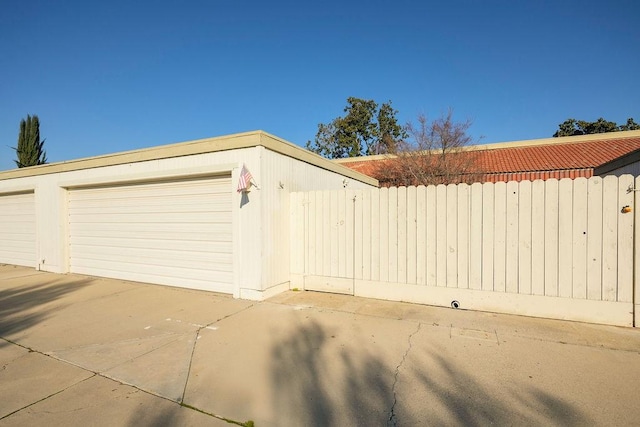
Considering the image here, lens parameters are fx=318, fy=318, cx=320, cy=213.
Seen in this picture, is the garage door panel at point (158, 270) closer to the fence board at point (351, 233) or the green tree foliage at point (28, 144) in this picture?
the fence board at point (351, 233)

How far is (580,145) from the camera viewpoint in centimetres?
1922

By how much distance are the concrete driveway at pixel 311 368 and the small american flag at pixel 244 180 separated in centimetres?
218

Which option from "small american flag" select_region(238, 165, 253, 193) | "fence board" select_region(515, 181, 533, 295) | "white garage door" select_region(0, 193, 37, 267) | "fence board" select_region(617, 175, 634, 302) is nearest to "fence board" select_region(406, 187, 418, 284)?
"fence board" select_region(515, 181, 533, 295)

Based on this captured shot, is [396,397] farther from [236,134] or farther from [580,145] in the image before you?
[580,145]

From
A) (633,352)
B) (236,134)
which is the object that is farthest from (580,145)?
(236,134)

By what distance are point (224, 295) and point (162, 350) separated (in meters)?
2.58

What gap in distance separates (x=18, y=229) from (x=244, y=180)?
1015 cm

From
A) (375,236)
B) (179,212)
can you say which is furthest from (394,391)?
(179,212)

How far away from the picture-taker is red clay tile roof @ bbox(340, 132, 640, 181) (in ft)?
55.3

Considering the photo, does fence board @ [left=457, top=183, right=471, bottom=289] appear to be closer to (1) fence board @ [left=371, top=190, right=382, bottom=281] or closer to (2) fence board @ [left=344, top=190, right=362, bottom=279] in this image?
(1) fence board @ [left=371, top=190, right=382, bottom=281]

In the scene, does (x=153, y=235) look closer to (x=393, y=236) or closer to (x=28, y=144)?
(x=393, y=236)

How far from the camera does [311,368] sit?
11.2 ft

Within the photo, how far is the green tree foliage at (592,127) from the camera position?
1356 inches

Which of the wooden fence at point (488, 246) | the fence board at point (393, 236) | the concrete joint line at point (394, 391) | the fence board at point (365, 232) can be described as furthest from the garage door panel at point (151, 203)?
the concrete joint line at point (394, 391)
